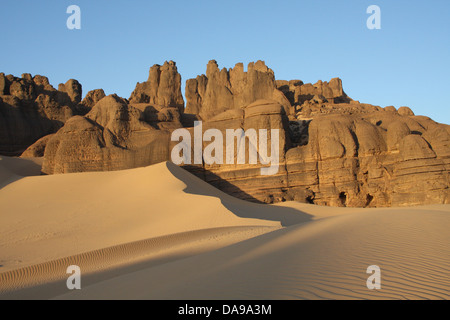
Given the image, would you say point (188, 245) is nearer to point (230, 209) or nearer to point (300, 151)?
point (230, 209)

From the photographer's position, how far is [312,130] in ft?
75.0

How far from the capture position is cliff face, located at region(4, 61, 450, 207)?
19.8 metres

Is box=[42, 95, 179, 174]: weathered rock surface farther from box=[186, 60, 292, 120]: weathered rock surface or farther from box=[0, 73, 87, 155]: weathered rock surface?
box=[0, 73, 87, 155]: weathered rock surface

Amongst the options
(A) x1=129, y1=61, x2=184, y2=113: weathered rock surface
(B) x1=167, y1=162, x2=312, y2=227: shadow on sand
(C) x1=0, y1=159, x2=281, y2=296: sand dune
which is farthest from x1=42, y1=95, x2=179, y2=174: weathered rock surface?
(A) x1=129, y1=61, x2=184, y2=113: weathered rock surface

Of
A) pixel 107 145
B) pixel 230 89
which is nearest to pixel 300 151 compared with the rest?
pixel 107 145

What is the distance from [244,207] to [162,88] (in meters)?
27.0

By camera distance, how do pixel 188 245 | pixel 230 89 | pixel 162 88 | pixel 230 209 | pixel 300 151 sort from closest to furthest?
1. pixel 188 245
2. pixel 230 209
3. pixel 300 151
4. pixel 230 89
5. pixel 162 88

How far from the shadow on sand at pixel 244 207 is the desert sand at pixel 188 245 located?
Result: 11 cm

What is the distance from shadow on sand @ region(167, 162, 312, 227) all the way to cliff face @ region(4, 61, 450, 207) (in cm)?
182

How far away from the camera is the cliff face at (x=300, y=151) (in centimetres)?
1981

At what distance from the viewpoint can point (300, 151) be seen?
74.4ft
